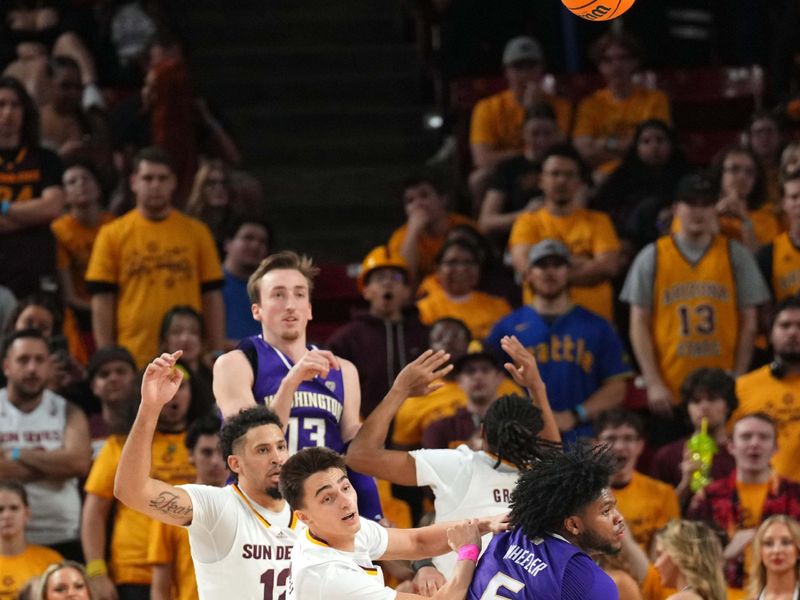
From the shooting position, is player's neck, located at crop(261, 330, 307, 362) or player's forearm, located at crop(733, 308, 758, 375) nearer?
player's neck, located at crop(261, 330, 307, 362)

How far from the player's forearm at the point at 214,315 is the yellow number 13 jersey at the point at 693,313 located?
2760 mm

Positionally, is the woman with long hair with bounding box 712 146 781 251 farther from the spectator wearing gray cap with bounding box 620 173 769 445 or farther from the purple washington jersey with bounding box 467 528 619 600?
the purple washington jersey with bounding box 467 528 619 600

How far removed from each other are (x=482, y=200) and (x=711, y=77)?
312 centimetres

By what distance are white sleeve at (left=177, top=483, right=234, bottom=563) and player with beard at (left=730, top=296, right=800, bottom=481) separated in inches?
165

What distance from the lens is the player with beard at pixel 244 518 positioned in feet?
22.8

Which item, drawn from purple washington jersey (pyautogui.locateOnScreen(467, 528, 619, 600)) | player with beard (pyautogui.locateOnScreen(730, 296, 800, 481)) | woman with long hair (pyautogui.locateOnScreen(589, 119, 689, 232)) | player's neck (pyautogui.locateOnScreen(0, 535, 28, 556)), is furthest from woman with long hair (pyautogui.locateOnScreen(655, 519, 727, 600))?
woman with long hair (pyautogui.locateOnScreen(589, 119, 689, 232))

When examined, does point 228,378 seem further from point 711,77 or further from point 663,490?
point 711,77

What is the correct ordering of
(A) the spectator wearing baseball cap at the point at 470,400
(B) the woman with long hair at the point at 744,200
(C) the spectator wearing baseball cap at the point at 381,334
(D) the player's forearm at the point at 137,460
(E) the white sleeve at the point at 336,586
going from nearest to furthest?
(E) the white sleeve at the point at 336,586
(D) the player's forearm at the point at 137,460
(A) the spectator wearing baseball cap at the point at 470,400
(C) the spectator wearing baseball cap at the point at 381,334
(B) the woman with long hair at the point at 744,200

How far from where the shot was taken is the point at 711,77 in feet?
49.2

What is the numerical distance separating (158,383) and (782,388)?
16.4 feet

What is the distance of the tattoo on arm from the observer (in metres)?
6.71

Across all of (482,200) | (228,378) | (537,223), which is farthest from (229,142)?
(228,378)

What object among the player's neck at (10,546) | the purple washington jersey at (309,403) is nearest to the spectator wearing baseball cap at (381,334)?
the player's neck at (10,546)

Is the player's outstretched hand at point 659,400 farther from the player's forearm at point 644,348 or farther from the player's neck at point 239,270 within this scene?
the player's neck at point 239,270
